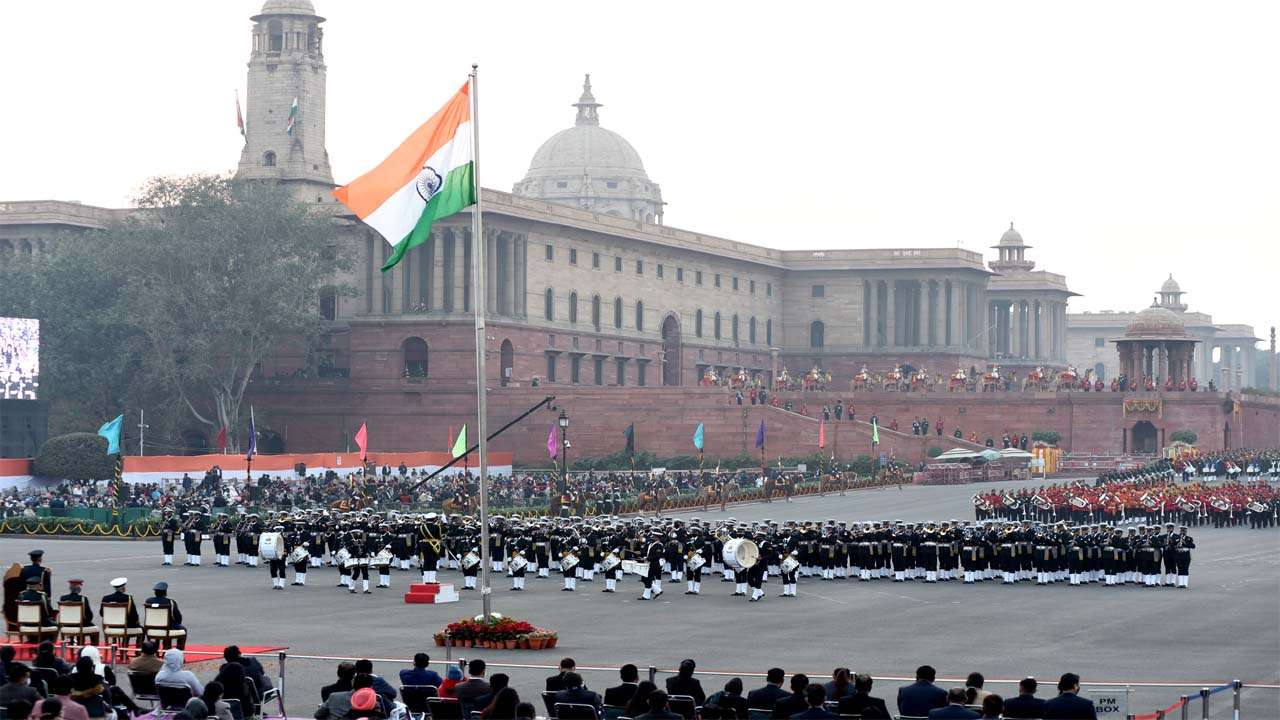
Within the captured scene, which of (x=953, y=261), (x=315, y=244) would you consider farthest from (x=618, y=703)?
(x=953, y=261)

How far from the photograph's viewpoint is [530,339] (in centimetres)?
9581

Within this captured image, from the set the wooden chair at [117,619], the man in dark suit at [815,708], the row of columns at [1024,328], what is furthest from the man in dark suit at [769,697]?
the row of columns at [1024,328]

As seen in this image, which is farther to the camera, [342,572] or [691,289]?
[691,289]

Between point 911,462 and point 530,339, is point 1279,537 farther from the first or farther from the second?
point 530,339

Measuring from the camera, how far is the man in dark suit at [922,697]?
1711cm

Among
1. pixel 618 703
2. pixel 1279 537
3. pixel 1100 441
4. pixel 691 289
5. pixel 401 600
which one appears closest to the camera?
pixel 618 703

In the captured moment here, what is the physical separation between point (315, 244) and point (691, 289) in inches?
1298

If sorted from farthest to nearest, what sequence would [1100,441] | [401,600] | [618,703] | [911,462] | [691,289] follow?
[691,289], [1100,441], [911,462], [401,600], [618,703]

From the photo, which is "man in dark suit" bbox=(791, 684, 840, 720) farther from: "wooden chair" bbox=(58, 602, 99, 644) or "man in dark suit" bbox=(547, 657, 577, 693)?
"wooden chair" bbox=(58, 602, 99, 644)

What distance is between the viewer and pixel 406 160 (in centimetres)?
2633

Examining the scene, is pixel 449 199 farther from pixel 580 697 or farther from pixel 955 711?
pixel 955 711

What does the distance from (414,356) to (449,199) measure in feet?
225

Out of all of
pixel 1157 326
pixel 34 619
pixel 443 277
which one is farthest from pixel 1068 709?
pixel 443 277

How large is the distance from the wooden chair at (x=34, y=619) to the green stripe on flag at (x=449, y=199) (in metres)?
6.53
